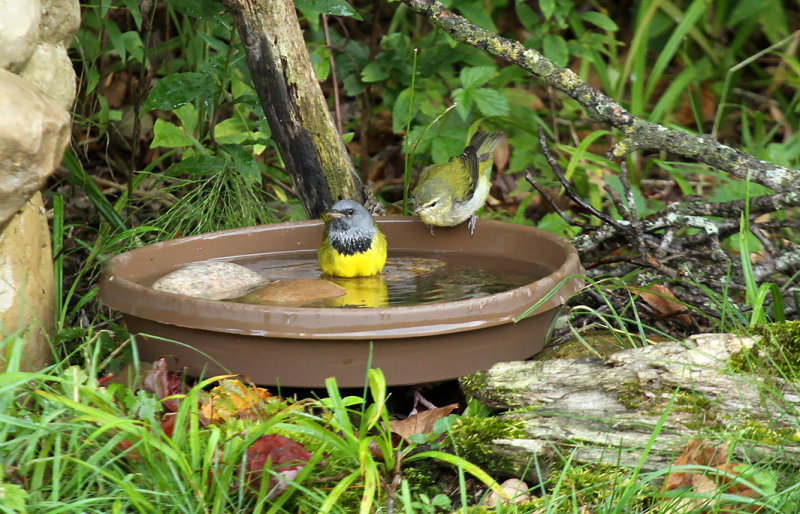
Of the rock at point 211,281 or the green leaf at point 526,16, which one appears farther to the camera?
the green leaf at point 526,16

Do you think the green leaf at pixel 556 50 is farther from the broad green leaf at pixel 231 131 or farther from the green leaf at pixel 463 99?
the broad green leaf at pixel 231 131

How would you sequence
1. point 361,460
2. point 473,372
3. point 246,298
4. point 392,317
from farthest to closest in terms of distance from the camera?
point 246,298 < point 473,372 < point 392,317 < point 361,460

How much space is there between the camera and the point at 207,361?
3.01m

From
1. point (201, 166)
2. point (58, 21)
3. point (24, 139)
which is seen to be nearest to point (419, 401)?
point (24, 139)

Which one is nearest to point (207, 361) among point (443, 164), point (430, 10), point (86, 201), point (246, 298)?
point (246, 298)

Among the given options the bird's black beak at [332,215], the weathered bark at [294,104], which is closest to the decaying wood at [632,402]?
the bird's black beak at [332,215]

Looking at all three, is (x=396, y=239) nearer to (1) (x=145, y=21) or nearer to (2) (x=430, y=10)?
(2) (x=430, y=10)

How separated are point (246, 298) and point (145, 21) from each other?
7.34 feet

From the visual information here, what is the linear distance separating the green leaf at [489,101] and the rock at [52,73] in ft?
7.35

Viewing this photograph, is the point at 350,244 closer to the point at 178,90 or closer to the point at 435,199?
the point at 435,199

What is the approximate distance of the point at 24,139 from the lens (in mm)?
2729

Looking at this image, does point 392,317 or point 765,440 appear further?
point 392,317

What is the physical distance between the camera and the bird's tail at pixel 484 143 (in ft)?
16.6

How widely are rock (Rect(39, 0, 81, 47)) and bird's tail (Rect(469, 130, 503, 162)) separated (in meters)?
2.41
